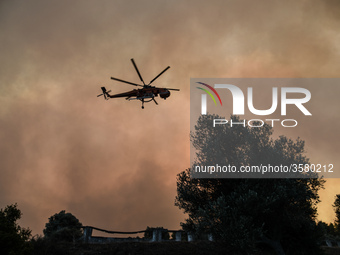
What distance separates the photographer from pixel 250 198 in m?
23.7

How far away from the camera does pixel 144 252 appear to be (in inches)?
1033

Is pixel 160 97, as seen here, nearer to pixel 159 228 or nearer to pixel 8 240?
pixel 159 228

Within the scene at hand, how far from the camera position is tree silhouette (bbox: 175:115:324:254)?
2373 centimetres

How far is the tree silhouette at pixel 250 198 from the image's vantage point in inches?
934

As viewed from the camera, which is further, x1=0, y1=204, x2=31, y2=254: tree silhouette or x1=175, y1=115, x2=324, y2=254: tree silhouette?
x1=175, y1=115, x2=324, y2=254: tree silhouette

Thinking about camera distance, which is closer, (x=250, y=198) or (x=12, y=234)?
(x=12, y=234)

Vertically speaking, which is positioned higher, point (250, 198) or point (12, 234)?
point (250, 198)

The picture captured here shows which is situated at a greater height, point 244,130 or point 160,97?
point 160,97

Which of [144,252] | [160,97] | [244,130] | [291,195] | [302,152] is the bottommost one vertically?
[144,252]

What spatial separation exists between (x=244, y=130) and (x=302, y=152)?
6.70m

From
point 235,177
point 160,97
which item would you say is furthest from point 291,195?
point 160,97

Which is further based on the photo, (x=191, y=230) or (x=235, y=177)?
(x=191, y=230)

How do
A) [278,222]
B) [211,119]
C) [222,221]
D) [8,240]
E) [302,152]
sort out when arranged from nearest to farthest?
[8,240]
[222,221]
[278,222]
[302,152]
[211,119]

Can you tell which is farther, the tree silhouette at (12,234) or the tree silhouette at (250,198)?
the tree silhouette at (250,198)
